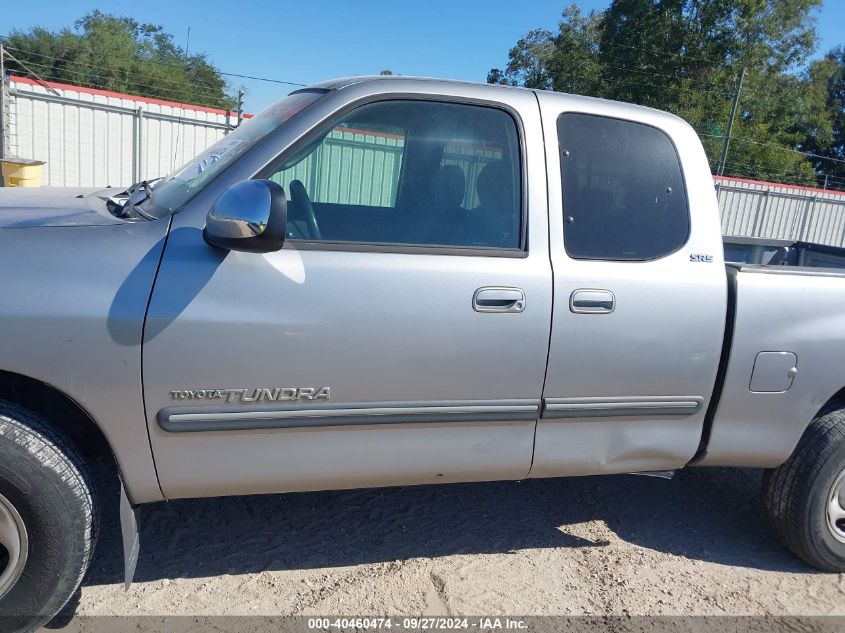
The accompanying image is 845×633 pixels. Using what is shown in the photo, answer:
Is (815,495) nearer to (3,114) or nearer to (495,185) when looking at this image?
(495,185)

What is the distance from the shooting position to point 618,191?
113 inches

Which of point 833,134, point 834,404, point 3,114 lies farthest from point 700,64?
point 834,404

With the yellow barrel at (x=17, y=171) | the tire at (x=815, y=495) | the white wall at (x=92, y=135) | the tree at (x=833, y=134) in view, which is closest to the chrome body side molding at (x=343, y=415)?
the tire at (x=815, y=495)

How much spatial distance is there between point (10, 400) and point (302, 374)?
41.0 inches

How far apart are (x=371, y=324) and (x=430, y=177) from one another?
0.68 m

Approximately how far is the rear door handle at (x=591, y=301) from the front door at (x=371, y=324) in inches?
4.7

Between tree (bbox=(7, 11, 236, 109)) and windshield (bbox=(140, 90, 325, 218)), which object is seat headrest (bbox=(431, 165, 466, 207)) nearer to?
windshield (bbox=(140, 90, 325, 218))

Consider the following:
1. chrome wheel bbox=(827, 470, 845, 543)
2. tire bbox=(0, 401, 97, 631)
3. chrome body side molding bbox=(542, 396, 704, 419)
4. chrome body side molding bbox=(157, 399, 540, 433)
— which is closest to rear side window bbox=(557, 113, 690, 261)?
chrome body side molding bbox=(542, 396, 704, 419)

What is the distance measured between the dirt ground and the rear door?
1.85ft

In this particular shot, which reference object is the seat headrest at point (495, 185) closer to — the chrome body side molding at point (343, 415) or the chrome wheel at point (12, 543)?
the chrome body side molding at point (343, 415)

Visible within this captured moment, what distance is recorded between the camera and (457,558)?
3.16 meters

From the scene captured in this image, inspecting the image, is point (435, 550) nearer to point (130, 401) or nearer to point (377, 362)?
point (377, 362)

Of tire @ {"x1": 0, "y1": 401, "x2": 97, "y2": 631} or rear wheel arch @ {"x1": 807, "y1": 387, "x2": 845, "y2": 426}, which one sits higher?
rear wheel arch @ {"x1": 807, "y1": 387, "x2": 845, "y2": 426}

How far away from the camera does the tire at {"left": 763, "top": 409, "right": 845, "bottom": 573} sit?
10.2 feet
